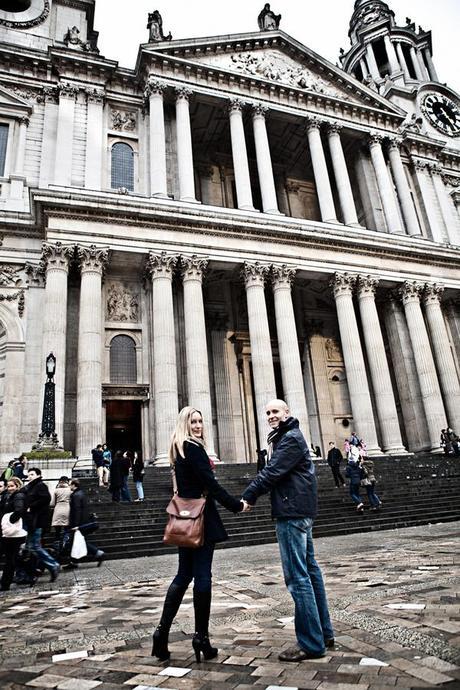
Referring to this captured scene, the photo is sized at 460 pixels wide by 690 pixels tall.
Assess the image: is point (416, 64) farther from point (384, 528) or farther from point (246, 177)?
point (384, 528)

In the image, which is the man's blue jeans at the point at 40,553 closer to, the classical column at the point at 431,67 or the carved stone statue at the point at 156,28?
the carved stone statue at the point at 156,28

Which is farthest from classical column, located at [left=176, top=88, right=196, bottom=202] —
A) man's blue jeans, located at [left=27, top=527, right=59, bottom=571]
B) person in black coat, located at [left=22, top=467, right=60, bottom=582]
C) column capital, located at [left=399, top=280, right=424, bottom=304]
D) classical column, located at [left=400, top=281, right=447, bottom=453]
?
man's blue jeans, located at [left=27, top=527, right=59, bottom=571]

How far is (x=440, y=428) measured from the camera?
24078mm

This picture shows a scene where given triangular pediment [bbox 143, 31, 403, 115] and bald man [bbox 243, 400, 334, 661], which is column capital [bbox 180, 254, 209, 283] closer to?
triangular pediment [bbox 143, 31, 403, 115]

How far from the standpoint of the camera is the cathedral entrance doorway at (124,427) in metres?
22.0

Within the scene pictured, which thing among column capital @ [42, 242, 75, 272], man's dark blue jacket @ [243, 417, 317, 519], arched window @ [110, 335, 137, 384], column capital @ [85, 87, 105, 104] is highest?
column capital @ [85, 87, 105, 104]

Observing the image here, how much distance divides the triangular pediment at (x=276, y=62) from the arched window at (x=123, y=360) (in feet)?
50.9

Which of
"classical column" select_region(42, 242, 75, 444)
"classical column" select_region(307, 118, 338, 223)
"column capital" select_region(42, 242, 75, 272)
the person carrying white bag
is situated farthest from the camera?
"classical column" select_region(307, 118, 338, 223)

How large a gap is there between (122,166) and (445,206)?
846 inches

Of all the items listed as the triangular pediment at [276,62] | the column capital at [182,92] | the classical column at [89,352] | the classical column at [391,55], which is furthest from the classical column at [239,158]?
the classical column at [391,55]

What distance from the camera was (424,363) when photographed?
25.2 metres

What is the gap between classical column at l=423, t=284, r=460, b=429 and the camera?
25438 millimetres

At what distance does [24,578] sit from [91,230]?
15553 millimetres

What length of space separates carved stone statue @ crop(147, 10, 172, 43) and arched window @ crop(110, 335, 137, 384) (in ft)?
53.3
